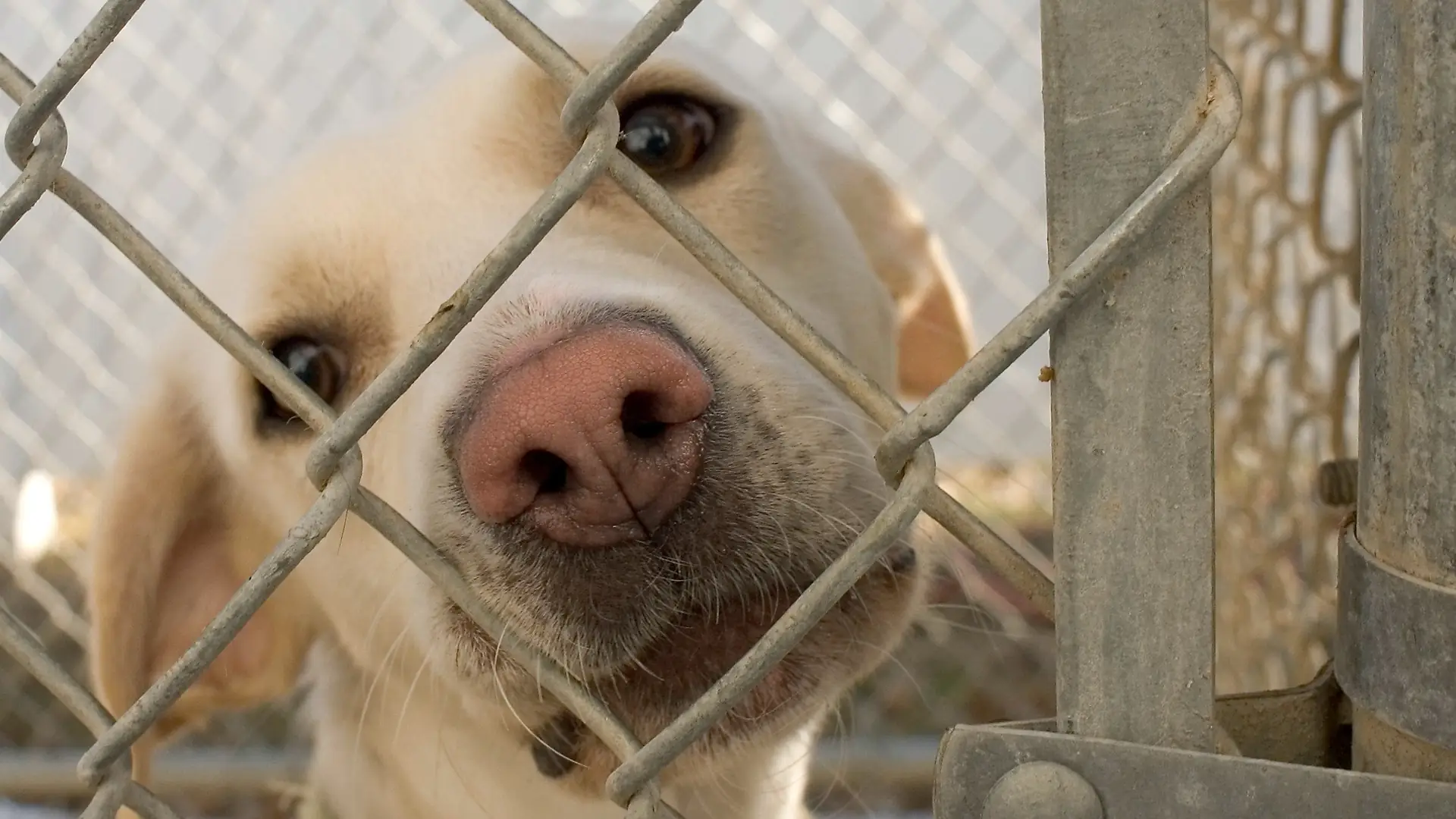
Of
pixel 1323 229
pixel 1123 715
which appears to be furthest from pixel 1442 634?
pixel 1323 229

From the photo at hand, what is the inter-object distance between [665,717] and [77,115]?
211cm

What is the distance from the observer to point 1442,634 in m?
0.55

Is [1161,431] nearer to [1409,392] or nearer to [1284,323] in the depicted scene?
[1409,392]

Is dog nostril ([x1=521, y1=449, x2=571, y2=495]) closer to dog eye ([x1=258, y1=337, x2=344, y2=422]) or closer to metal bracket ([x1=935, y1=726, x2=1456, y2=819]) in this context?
metal bracket ([x1=935, y1=726, x2=1456, y2=819])

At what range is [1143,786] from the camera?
1.89 ft

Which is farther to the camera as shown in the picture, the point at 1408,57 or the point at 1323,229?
the point at 1323,229

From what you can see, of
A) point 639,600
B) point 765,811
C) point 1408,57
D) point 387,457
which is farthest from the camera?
point 765,811

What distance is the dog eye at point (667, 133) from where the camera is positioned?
1383 millimetres

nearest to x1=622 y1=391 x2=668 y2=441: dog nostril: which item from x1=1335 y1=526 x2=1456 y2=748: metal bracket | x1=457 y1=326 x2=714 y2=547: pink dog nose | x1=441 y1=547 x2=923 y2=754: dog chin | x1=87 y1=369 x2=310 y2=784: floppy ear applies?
x1=457 y1=326 x2=714 y2=547: pink dog nose

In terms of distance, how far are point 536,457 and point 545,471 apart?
20mm

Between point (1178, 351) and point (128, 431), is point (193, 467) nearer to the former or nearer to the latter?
point (128, 431)

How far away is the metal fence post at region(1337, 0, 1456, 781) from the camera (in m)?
0.55

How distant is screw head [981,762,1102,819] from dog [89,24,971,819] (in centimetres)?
35

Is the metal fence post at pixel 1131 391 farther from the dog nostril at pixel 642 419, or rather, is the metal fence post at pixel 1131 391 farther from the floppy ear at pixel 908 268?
the floppy ear at pixel 908 268
